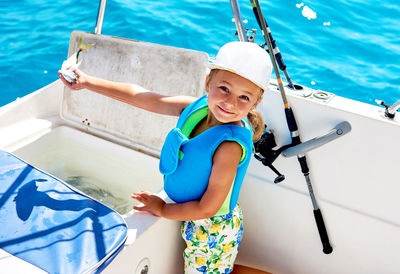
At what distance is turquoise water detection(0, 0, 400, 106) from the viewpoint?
4.46 m

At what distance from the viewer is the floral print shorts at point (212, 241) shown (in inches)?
58.3

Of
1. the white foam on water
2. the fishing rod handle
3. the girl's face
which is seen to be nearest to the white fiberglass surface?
the fishing rod handle

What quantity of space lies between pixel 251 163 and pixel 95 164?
34.7 inches

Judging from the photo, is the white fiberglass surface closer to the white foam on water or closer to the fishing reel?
the fishing reel

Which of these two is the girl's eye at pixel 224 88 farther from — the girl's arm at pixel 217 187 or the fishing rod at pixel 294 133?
the fishing rod at pixel 294 133

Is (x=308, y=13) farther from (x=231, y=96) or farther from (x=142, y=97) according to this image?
(x=231, y=96)

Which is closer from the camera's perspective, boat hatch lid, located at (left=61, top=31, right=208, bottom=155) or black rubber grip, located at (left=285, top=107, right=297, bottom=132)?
black rubber grip, located at (left=285, top=107, right=297, bottom=132)

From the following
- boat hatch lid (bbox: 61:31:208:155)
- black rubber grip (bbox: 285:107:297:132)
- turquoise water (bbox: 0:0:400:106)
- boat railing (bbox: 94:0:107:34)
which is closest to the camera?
black rubber grip (bbox: 285:107:297:132)

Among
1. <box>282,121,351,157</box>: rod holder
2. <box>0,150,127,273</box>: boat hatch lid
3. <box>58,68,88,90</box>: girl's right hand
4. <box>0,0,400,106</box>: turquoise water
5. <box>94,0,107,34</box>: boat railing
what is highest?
<box>0,0,400,106</box>: turquoise water

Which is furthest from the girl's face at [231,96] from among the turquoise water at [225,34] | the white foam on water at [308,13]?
the white foam on water at [308,13]

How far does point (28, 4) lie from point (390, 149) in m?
5.47

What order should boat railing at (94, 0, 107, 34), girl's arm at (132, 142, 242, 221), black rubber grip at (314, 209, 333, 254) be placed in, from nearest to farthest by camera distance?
girl's arm at (132, 142, 242, 221)
black rubber grip at (314, 209, 333, 254)
boat railing at (94, 0, 107, 34)

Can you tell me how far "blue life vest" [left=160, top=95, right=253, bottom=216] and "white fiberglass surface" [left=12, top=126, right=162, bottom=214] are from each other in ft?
1.86

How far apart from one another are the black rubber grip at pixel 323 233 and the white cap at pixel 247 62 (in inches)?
28.3
